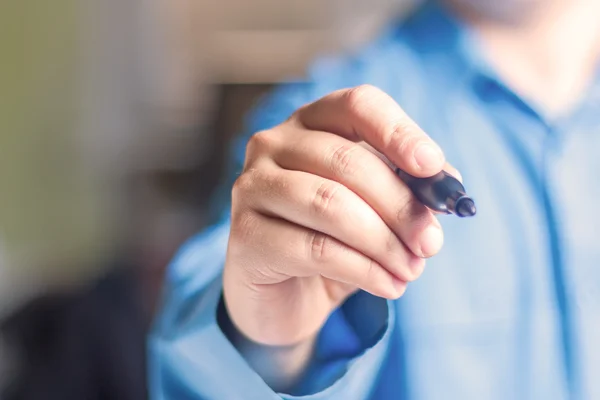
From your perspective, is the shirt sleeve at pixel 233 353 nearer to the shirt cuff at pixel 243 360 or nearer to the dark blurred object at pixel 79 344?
the shirt cuff at pixel 243 360

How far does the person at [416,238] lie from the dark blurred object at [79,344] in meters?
0.24

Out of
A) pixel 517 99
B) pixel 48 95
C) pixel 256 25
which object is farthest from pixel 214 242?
pixel 48 95

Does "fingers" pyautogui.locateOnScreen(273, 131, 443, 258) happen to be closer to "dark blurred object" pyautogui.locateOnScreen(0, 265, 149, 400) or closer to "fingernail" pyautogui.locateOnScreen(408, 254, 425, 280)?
"fingernail" pyautogui.locateOnScreen(408, 254, 425, 280)

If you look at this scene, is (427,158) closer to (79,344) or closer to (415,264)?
(415,264)

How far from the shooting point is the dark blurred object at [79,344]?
1.61 feet

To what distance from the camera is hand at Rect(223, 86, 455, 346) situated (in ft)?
0.55

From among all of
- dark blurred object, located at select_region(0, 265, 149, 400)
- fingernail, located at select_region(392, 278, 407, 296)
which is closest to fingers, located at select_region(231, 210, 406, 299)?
fingernail, located at select_region(392, 278, 407, 296)

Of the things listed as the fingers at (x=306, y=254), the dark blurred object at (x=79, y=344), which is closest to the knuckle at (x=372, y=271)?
the fingers at (x=306, y=254)

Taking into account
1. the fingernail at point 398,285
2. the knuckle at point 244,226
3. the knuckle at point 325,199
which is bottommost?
the knuckle at point 244,226

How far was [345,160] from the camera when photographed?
0.59 ft

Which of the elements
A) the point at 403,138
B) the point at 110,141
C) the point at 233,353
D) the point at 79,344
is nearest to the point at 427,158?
the point at 403,138

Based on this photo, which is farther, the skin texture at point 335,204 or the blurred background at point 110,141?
the blurred background at point 110,141

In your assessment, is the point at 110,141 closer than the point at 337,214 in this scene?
No

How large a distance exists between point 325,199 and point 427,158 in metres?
0.03
